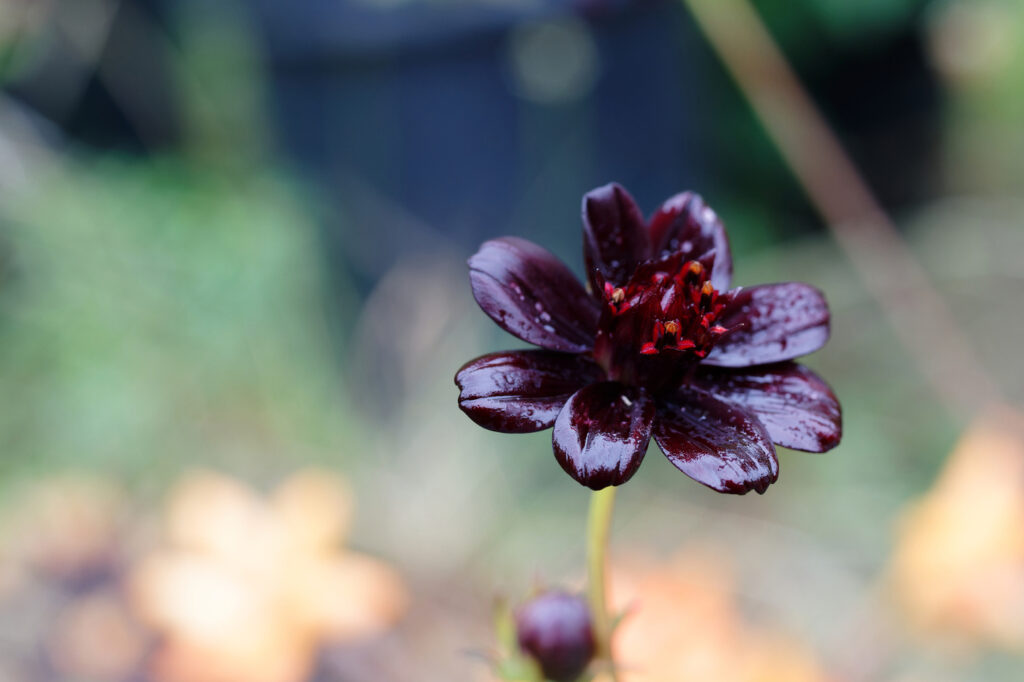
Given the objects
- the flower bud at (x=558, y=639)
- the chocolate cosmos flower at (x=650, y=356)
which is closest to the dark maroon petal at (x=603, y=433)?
the chocolate cosmos flower at (x=650, y=356)

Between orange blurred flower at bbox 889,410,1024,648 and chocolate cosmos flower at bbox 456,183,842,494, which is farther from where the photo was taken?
orange blurred flower at bbox 889,410,1024,648

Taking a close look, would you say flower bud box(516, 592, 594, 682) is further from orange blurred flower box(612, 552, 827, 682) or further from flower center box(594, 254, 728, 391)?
orange blurred flower box(612, 552, 827, 682)

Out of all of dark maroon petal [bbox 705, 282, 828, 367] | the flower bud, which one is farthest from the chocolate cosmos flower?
the flower bud

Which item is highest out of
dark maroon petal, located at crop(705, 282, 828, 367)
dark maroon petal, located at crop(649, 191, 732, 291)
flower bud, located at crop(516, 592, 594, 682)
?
dark maroon petal, located at crop(649, 191, 732, 291)

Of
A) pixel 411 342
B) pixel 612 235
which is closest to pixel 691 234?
pixel 612 235

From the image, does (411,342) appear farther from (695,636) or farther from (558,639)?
(558,639)

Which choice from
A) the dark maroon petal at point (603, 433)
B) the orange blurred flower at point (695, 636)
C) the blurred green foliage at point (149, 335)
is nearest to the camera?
the dark maroon petal at point (603, 433)

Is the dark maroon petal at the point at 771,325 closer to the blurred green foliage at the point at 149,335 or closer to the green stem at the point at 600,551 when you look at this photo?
the green stem at the point at 600,551
